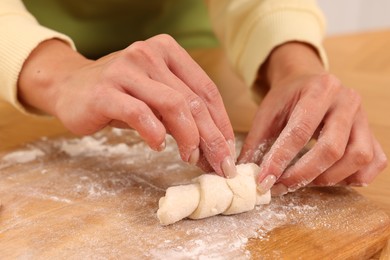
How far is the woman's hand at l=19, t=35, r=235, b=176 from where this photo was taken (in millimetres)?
924

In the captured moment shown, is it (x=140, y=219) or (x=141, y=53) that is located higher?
(x=141, y=53)

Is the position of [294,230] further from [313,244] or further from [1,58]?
[1,58]

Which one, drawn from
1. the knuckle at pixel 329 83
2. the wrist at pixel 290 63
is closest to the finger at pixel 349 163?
the knuckle at pixel 329 83

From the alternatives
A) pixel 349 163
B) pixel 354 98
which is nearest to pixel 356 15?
pixel 354 98

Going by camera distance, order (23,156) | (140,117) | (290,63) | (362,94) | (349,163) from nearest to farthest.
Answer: (140,117)
(349,163)
(23,156)
(290,63)
(362,94)

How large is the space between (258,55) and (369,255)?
593 mm

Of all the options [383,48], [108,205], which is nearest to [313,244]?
[108,205]

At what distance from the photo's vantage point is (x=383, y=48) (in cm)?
192

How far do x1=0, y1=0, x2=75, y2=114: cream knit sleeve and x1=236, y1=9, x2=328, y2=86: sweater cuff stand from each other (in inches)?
17.5

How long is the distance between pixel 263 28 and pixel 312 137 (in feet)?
1.35

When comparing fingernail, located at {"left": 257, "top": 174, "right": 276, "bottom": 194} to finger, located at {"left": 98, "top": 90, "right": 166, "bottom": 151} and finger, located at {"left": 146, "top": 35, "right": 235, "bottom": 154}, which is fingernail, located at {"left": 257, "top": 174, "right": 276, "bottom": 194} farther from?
finger, located at {"left": 98, "top": 90, "right": 166, "bottom": 151}

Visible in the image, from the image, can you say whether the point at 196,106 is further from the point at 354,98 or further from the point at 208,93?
the point at 354,98

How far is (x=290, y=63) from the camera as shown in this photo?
1.27 meters

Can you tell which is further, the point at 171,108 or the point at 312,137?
A: the point at 312,137
